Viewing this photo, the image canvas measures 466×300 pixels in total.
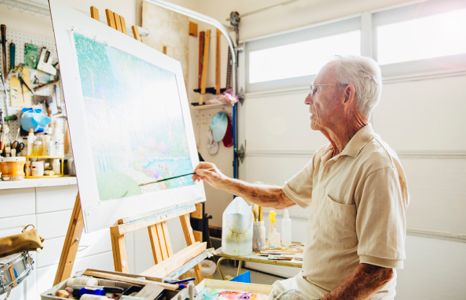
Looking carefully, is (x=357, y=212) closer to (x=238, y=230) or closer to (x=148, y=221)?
(x=148, y=221)

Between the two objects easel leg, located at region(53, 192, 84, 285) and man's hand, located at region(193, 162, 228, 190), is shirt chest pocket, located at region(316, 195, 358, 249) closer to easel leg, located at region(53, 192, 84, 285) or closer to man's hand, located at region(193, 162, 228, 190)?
man's hand, located at region(193, 162, 228, 190)

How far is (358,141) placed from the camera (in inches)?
40.9

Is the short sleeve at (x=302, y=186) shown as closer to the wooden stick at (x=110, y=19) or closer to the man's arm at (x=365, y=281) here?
the man's arm at (x=365, y=281)

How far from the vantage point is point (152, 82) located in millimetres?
1483

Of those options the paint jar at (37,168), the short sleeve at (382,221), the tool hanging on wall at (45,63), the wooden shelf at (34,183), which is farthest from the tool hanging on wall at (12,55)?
the short sleeve at (382,221)

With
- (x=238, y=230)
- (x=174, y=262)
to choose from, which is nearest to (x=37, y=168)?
(x=174, y=262)

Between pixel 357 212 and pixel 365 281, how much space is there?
20 centimetres

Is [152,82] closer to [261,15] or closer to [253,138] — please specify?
[253,138]

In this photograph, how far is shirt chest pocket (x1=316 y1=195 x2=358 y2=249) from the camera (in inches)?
38.5

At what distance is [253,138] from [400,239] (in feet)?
7.42

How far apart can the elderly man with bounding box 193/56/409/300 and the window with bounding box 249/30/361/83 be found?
1.69 meters

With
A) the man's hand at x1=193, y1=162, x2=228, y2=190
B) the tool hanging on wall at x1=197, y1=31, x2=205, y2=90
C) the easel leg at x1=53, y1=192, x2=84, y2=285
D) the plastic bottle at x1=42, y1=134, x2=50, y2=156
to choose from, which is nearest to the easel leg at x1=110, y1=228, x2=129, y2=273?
the easel leg at x1=53, y1=192, x2=84, y2=285

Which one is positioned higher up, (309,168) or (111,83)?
(111,83)

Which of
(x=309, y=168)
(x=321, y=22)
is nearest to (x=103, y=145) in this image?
(x=309, y=168)
